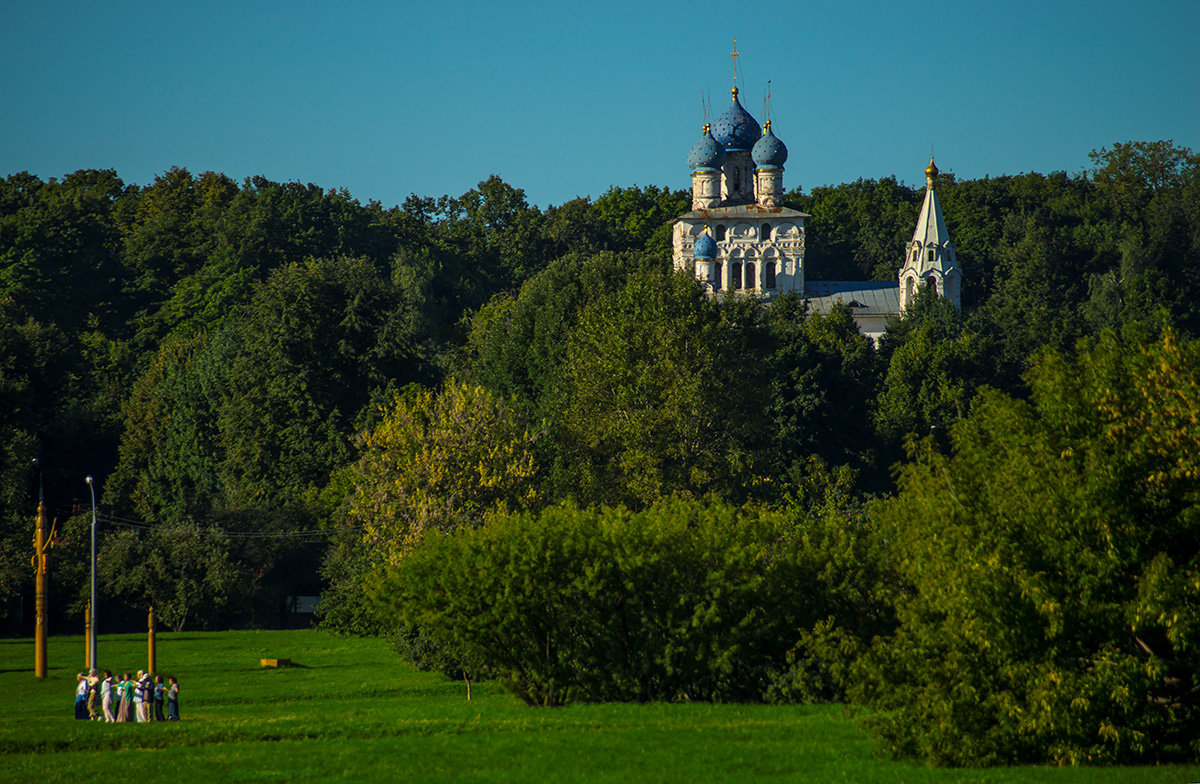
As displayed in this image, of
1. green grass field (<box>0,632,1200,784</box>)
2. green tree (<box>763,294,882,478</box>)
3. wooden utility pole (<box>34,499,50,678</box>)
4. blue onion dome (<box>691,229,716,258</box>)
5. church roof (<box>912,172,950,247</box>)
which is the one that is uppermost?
church roof (<box>912,172,950,247</box>)

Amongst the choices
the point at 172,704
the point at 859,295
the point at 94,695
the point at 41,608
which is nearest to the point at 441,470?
the point at 41,608

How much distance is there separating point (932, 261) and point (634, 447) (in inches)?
2794

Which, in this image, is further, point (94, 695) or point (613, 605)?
point (94, 695)

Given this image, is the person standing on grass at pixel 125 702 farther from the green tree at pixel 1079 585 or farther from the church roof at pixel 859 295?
the church roof at pixel 859 295

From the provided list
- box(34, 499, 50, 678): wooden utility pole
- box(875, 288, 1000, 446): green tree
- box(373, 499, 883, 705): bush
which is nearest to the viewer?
box(373, 499, 883, 705): bush

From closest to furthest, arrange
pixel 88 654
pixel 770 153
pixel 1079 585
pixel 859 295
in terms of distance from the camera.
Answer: pixel 1079 585
pixel 88 654
pixel 770 153
pixel 859 295

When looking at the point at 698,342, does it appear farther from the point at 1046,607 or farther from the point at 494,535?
the point at 1046,607

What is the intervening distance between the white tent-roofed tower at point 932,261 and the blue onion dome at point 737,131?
13.7m

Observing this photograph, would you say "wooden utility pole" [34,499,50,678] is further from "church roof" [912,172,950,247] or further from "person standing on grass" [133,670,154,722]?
"church roof" [912,172,950,247]

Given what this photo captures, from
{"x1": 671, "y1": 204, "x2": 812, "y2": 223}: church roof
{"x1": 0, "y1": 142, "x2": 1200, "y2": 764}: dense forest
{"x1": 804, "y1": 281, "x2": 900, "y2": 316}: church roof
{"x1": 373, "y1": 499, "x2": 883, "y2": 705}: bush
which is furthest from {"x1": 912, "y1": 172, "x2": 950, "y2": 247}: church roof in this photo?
{"x1": 373, "y1": 499, "x2": 883, "y2": 705}: bush

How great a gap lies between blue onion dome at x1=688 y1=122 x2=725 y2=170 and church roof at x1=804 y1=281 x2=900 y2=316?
11513mm

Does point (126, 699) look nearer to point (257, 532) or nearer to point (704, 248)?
point (257, 532)

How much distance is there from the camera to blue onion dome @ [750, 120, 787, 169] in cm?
10869

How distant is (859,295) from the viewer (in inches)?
4414
